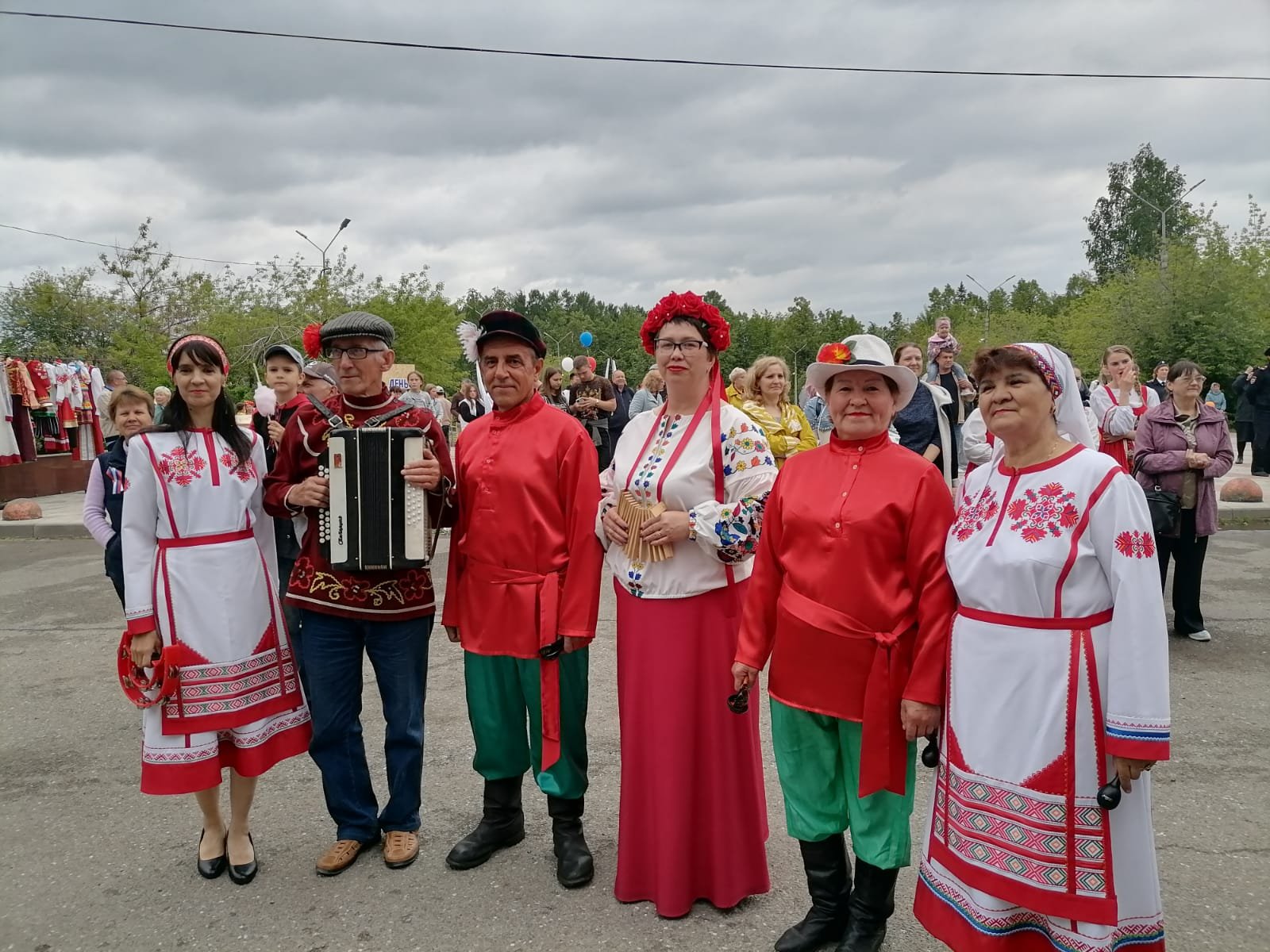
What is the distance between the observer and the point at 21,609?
302 inches

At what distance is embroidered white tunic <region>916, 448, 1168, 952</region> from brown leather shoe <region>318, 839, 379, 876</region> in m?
2.25

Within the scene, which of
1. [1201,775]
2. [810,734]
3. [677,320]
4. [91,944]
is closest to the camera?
[810,734]

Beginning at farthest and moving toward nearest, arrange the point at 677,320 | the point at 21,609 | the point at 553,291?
the point at 553,291 < the point at 21,609 < the point at 677,320

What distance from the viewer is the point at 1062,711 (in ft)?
7.13

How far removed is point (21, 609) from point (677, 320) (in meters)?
7.30

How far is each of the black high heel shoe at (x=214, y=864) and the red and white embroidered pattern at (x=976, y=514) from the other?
292 cm

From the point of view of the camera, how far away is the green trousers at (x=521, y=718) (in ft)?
11.0

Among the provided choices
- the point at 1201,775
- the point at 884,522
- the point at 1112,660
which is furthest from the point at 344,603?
the point at 1201,775

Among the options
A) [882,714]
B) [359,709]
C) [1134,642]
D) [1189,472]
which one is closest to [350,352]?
[359,709]

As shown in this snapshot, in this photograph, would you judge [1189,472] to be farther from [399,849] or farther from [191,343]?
[191,343]

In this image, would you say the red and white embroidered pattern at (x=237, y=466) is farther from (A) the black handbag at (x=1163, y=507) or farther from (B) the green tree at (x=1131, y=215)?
(B) the green tree at (x=1131, y=215)

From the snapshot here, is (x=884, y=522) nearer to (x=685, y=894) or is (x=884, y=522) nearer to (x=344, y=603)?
(x=685, y=894)

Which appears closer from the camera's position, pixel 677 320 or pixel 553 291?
pixel 677 320

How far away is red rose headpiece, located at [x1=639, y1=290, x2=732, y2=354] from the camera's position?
10.2 feet
